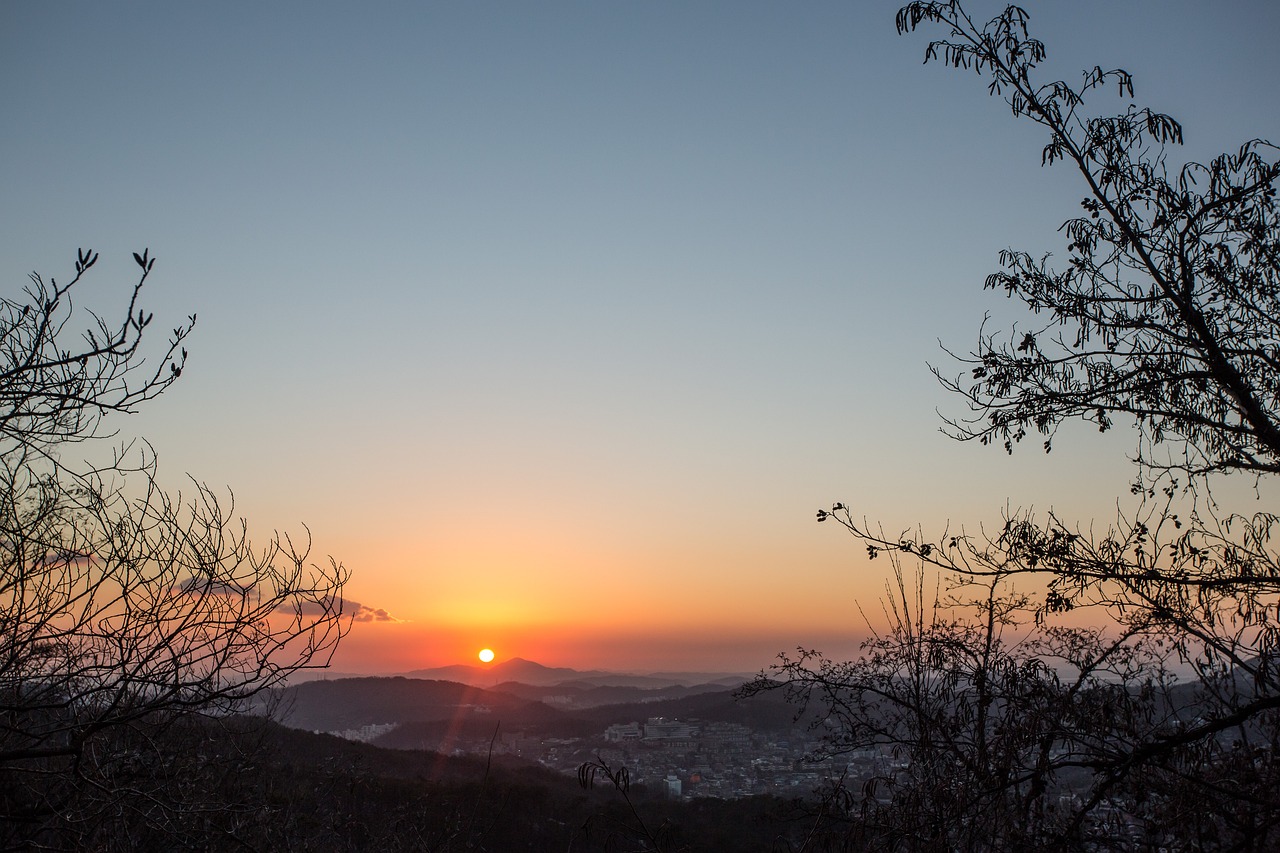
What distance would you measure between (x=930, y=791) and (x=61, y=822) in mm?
5530

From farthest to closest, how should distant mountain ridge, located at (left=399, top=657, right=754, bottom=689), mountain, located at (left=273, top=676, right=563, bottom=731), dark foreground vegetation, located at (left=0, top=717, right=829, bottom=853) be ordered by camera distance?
distant mountain ridge, located at (left=399, top=657, right=754, bottom=689) → mountain, located at (left=273, top=676, right=563, bottom=731) → dark foreground vegetation, located at (left=0, top=717, right=829, bottom=853)

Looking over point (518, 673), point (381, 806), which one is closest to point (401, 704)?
point (381, 806)

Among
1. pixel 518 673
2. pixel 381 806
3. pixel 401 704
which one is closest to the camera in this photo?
pixel 381 806

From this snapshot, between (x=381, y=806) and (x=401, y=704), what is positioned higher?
(x=381, y=806)

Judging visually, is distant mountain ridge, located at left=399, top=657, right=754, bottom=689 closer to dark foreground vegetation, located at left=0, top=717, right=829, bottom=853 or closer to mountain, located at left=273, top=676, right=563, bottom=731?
mountain, located at left=273, top=676, right=563, bottom=731

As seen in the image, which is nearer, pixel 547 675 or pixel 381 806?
pixel 381 806

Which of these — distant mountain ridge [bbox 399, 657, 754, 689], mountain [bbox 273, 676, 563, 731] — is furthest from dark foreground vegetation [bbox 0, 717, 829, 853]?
distant mountain ridge [bbox 399, 657, 754, 689]

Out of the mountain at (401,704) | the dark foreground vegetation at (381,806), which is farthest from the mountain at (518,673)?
the dark foreground vegetation at (381,806)

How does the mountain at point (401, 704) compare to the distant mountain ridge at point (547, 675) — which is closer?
the mountain at point (401, 704)

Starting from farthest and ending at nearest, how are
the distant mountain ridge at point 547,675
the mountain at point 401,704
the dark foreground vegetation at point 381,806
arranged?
the distant mountain ridge at point 547,675 < the mountain at point 401,704 < the dark foreground vegetation at point 381,806

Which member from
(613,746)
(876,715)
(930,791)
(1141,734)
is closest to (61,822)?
(930,791)

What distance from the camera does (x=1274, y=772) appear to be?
3.97 m

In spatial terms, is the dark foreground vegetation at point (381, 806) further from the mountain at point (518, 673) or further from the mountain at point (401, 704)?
the mountain at point (518, 673)

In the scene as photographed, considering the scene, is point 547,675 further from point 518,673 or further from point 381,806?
point 381,806
